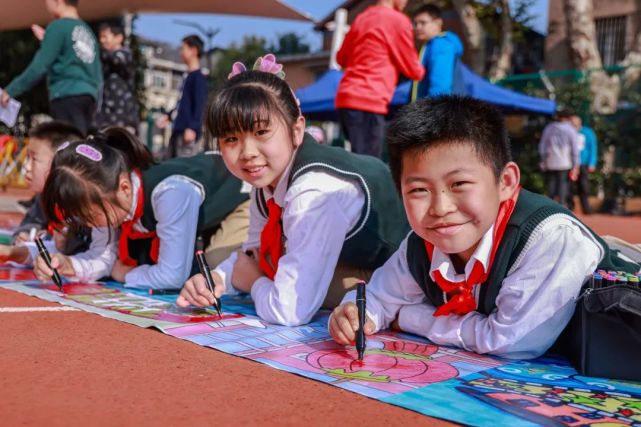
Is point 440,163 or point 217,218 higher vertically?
point 440,163

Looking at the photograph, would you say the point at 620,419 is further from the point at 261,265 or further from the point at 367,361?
the point at 261,265

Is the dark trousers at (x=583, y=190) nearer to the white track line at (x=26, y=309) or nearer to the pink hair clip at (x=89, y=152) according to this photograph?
the pink hair clip at (x=89, y=152)

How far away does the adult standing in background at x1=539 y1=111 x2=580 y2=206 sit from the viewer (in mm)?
8430

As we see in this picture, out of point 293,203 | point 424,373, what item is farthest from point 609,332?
point 293,203

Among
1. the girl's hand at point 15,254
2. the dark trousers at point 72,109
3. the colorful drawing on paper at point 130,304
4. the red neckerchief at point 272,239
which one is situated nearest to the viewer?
the colorful drawing on paper at point 130,304

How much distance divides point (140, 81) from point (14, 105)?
12023 millimetres

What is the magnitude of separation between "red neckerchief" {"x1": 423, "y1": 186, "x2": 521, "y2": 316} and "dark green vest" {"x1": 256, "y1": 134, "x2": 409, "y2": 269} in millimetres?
466

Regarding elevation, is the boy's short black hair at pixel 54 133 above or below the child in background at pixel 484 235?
above

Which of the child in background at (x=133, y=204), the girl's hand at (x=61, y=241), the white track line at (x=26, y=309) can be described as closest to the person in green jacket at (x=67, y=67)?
the girl's hand at (x=61, y=241)

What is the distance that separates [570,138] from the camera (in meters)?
8.46

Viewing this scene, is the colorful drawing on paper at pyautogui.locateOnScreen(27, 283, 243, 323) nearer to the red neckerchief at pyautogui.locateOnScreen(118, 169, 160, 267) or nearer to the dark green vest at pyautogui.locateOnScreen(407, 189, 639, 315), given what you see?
the red neckerchief at pyautogui.locateOnScreen(118, 169, 160, 267)

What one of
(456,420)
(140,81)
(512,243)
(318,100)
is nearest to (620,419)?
(456,420)

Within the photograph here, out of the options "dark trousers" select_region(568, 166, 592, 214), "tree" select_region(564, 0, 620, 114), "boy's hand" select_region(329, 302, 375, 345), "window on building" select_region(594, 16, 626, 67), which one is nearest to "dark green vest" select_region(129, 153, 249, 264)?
"boy's hand" select_region(329, 302, 375, 345)

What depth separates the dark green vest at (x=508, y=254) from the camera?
170 cm
